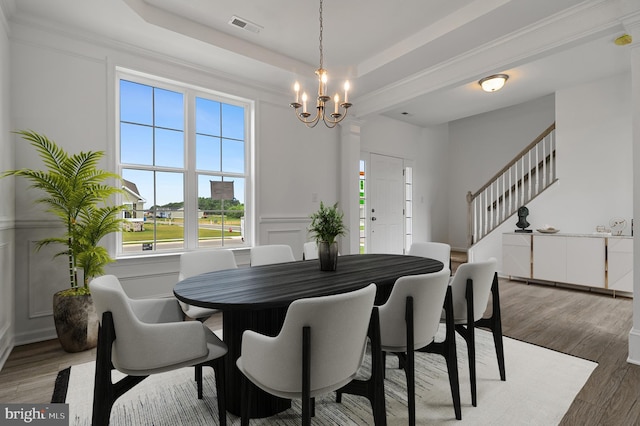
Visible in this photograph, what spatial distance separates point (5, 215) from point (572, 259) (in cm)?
646

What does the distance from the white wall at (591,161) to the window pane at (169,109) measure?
216 inches

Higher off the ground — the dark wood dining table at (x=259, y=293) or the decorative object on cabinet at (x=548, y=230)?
the decorative object on cabinet at (x=548, y=230)

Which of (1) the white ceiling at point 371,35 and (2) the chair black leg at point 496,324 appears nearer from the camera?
(2) the chair black leg at point 496,324

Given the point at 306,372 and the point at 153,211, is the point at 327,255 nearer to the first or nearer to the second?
the point at 306,372

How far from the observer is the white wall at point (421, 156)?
6.16m

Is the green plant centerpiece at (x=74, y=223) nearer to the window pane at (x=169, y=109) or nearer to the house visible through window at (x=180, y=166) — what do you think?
the house visible through window at (x=180, y=166)

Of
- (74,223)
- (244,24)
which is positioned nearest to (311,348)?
(74,223)

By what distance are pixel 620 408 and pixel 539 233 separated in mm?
3718

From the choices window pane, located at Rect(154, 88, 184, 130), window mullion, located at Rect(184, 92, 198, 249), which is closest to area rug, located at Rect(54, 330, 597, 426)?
window mullion, located at Rect(184, 92, 198, 249)

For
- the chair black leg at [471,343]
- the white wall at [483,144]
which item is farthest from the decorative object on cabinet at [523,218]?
the chair black leg at [471,343]

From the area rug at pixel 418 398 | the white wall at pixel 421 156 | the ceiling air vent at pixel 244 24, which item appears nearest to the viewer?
the area rug at pixel 418 398

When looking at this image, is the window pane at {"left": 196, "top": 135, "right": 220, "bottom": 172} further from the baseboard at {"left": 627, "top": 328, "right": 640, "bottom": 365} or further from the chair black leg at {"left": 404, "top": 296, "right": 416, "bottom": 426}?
the baseboard at {"left": 627, "top": 328, "right": 640, "bottom": 365}

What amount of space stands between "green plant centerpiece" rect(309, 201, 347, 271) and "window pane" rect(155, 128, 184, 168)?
2.32 m

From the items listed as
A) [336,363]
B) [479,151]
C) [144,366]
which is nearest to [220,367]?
[144,366]
